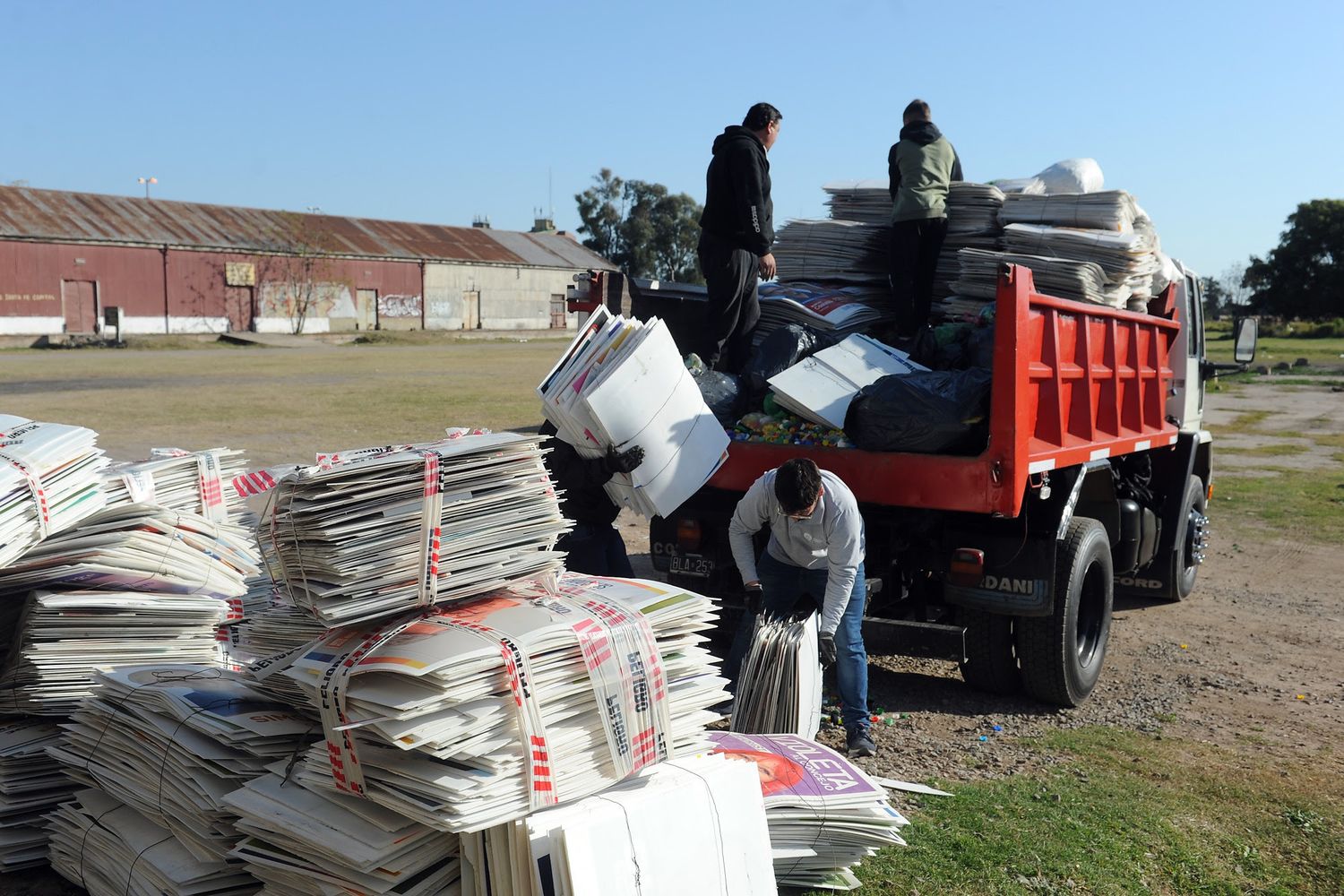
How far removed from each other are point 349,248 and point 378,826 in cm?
5035

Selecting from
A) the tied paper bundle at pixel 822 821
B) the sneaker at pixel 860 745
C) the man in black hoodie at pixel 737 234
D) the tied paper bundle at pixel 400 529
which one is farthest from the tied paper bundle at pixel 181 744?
the man in black hoodie at pixel 737 234

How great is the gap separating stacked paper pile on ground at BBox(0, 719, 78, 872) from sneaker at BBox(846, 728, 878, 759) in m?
3.28

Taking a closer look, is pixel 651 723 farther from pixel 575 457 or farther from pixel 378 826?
pixel 575 457

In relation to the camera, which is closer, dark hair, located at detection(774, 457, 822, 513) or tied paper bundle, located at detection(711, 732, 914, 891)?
tied paper bundle, located at detection(711, 732, 914, 891)

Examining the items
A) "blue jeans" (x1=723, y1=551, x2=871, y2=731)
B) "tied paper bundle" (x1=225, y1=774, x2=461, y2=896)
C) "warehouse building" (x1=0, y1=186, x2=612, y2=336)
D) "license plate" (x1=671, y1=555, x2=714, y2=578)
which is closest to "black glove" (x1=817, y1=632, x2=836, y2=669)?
"blue jeans" (x1=723, y1=551, x2=871, y2=731)

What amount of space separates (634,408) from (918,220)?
3177 millimetres

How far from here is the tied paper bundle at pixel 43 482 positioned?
13.8 feet

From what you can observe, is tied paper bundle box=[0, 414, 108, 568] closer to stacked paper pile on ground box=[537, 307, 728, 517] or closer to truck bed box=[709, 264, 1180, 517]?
stacked paper pile on ground box=[537, 307, 728, 517]

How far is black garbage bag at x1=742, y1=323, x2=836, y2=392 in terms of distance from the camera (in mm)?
6367

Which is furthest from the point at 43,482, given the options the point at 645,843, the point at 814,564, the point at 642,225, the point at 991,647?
the point at 642,225

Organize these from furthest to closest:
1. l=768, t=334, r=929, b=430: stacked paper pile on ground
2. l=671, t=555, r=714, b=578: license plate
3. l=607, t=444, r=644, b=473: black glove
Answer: l=671, t=555, r=714, b=578: license plate < l=768, t=334, r=929, b=430: stacked paper pile on ground < l=607, t=444, r=644, b=473: black glove

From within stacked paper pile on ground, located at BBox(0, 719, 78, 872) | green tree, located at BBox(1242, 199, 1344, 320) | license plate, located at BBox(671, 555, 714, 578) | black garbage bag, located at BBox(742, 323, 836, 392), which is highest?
green tree, located at BBox(1242, 199, 1344, 320)

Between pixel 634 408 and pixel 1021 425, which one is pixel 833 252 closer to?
pixel 1021 425

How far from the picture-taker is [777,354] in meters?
6.40
